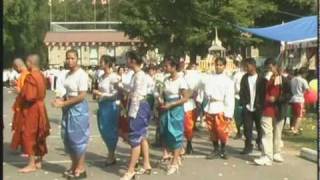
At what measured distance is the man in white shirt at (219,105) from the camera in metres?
11.6

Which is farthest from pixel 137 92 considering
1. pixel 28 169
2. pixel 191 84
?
pixel 191 84

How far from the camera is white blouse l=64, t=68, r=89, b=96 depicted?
31.6 feet

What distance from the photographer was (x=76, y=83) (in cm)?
966

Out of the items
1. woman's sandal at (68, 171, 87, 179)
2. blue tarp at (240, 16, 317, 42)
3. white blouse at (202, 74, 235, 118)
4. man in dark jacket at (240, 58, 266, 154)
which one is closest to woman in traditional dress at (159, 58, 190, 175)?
white blouse at (202, 74, 235, 118)

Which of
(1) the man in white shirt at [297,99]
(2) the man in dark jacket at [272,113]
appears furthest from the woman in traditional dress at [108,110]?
(1) the man in white shirt at [297,99]

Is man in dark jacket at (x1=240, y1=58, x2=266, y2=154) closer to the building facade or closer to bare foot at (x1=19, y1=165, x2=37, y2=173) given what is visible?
bare foot at (x1=19, y1=165, x2=37, y2=173)

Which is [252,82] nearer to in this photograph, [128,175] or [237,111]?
[237,111]

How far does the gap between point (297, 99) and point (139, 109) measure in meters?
7.65

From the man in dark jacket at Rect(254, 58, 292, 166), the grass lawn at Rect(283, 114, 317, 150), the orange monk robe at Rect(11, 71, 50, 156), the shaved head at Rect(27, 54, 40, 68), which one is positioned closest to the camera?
the orange monk robe at Rect(11, 71, 50, 156)

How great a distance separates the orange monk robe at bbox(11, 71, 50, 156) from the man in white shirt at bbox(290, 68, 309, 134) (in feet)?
22.6

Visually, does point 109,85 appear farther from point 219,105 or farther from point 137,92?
point 219,105

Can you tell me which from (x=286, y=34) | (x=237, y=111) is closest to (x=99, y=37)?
(x=286, y=34)

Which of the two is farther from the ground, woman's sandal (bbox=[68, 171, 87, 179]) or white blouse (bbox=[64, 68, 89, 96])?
white blouse (bbox=[64, 68, 89, 96])

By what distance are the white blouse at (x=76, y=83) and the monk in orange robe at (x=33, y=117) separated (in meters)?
0.90
